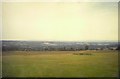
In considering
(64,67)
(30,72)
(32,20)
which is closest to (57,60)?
(64,67)

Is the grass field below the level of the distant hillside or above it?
below

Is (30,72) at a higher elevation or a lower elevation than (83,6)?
lower

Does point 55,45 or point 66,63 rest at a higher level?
point 55,45

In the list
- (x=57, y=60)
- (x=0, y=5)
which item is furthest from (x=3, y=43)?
(x=57, y=60)

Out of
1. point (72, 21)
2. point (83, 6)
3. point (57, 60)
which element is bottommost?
point (57, 60)

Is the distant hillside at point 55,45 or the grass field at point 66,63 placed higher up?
the distant hillside at point 55,45

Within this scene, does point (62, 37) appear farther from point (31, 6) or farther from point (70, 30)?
point (31, 6)
